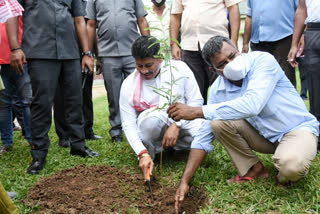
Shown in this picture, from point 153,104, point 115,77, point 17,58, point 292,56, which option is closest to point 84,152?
point 153,104

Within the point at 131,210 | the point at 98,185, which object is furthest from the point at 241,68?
the point at 98,185

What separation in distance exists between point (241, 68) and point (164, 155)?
160 centimetres

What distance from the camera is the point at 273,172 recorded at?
3.04 meters

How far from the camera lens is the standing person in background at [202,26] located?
164 inches

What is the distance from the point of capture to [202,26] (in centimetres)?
419

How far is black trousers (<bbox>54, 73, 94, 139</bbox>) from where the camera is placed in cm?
445

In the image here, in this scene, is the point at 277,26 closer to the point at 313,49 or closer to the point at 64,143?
the point at 313,49

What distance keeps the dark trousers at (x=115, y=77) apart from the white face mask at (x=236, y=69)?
215 centimetres

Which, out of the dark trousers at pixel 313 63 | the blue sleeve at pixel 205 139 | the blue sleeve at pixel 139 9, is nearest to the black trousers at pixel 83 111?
the blue sleeve at pixel 139 9

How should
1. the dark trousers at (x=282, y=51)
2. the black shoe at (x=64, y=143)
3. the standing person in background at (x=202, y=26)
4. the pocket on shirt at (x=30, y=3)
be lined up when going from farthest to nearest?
the black shoe at (x=64, y=143) → the standing person in background at (x=202, y=26) → the dark trousers at (x=282, y=51) → the pocket on shirt at (x=30, y=3)

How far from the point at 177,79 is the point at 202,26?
1.82 meters

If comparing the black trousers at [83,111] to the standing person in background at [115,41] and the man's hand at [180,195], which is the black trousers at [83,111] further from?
the man's hand at [180,195]

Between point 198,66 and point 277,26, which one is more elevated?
point 277,26

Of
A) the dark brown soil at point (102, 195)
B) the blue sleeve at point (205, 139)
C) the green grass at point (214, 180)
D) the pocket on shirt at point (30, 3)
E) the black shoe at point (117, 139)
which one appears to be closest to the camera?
the green grass at point (214, 180)
